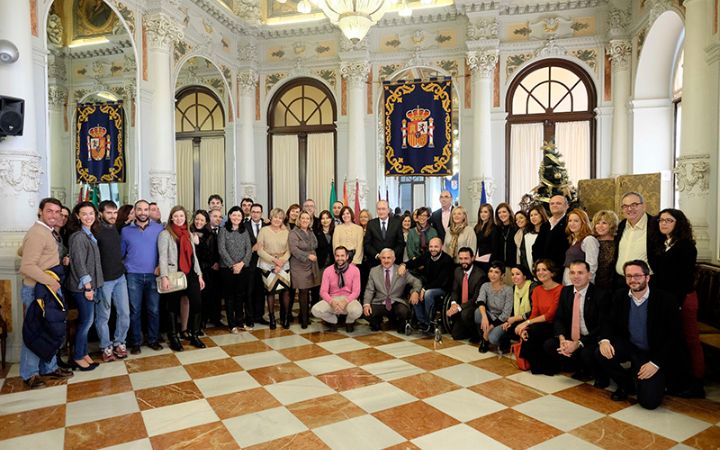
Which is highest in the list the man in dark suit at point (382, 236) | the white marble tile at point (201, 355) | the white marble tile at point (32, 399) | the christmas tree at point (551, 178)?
the christmas tree at point (551, 178)

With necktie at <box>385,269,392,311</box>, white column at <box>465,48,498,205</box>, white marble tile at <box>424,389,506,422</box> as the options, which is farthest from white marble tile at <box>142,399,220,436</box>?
white column at <box>465,48,498,205</box>

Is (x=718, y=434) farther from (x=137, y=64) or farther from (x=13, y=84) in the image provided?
(x=137, y=64)

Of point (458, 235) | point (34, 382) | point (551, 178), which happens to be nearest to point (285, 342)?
point (34, 382)

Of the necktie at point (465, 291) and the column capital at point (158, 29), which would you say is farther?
the column capital at point (158, 29)

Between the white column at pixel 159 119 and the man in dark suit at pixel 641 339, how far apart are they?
5.87 meters

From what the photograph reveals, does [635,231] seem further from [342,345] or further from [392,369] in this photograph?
[342,345]

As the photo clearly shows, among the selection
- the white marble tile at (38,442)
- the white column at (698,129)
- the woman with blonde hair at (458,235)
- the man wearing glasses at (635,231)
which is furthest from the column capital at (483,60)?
the white marble tile at (38,442)

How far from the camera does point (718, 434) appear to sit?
2863 mm

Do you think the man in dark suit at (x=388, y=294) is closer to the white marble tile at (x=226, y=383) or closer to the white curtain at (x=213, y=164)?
the white marble tile at (x=226, y=383)

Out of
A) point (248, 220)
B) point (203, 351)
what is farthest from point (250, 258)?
point (203, 351)

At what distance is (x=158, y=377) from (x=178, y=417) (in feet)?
2.86

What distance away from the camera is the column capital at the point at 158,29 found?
6.87m

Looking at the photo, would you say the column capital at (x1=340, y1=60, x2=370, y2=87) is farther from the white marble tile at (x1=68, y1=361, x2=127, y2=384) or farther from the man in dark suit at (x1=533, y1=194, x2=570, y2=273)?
the white marble tile at (x1=68, y1=361, x2=127, y2=384)

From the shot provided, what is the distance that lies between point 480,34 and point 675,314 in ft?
21.1
